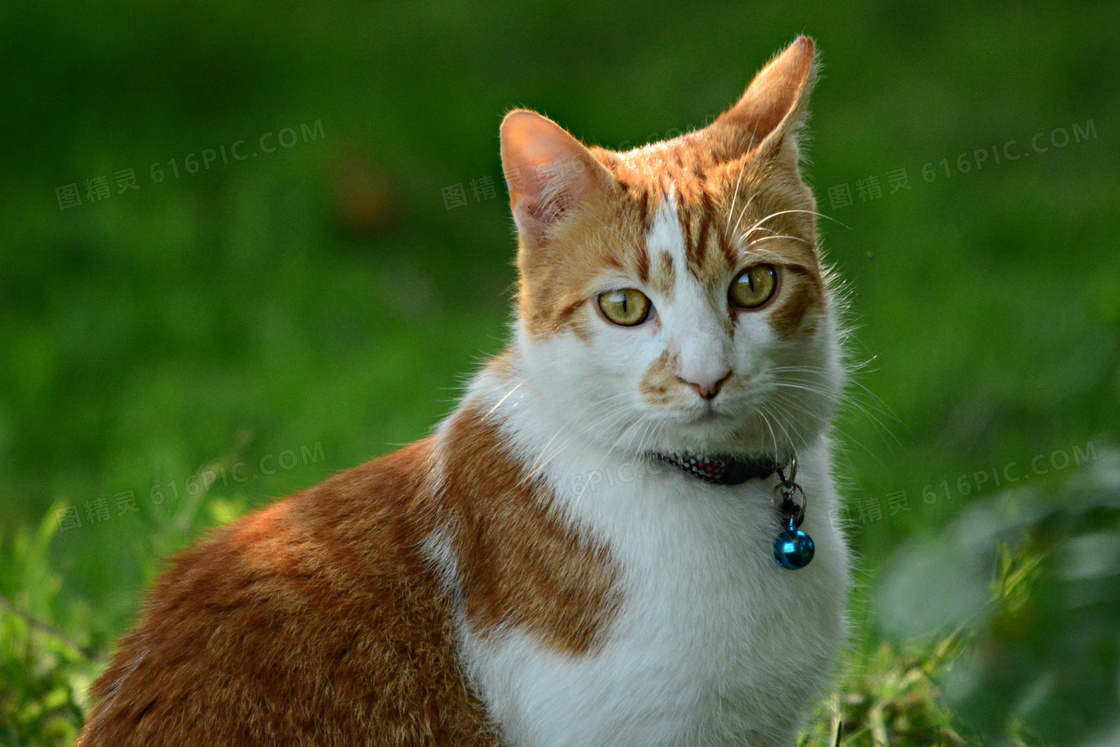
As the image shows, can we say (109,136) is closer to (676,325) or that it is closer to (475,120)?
(475,120)

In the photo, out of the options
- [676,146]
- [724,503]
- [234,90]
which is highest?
[234,90]

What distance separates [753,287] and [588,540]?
60 cm

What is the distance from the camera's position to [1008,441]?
A: 177 inches

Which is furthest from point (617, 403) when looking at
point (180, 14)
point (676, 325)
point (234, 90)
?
point (180, 14)

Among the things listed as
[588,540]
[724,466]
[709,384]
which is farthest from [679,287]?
[588,540]

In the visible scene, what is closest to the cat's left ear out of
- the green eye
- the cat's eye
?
the cat's eye

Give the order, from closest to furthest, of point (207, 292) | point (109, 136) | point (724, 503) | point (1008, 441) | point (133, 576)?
point (724, 503)
point (133, 576)
point (1008, 441)
point (207, 292)
point (109, 136)

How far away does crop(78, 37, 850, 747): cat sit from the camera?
2.07 metres

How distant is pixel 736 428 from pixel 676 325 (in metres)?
0.24

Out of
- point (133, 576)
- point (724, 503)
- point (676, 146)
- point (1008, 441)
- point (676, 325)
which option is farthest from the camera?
point (1008, 441)

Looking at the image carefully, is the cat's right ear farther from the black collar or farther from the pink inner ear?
the black collar

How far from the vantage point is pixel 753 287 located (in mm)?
2178

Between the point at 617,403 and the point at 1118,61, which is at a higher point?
the point at 1118,61

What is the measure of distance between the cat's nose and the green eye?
7.4 inches
